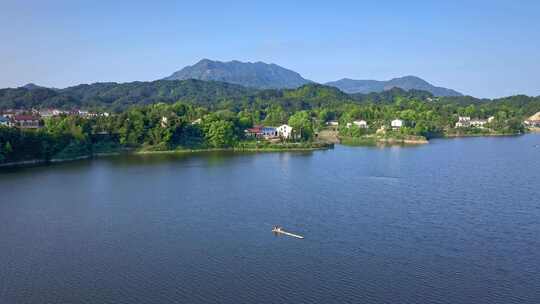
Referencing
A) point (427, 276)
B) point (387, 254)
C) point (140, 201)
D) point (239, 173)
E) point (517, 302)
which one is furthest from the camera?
point (239, 173)

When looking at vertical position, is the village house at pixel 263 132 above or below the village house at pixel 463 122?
below

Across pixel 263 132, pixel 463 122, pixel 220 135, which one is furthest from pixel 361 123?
pixel 220 135

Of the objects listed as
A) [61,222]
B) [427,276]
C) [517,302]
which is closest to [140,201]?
[61,222]

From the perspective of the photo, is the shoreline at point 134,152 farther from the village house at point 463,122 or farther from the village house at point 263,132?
the village house at point 463,122

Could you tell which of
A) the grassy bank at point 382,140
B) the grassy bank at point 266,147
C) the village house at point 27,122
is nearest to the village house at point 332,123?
the grassy bank at point 382,140

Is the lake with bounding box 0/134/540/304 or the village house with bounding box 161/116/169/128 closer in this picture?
the lake with bounding box 0/134/540/304

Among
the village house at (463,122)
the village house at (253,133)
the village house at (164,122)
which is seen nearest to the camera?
the village house at (164,122)

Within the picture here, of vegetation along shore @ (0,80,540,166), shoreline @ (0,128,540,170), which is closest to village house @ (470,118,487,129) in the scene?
vegetation along shore @ (0,80,540,166)

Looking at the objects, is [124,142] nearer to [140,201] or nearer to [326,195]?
[140,201]

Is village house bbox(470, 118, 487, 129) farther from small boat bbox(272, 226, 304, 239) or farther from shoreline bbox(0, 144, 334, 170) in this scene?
small boat bbox(272, 226, 304, 239)
